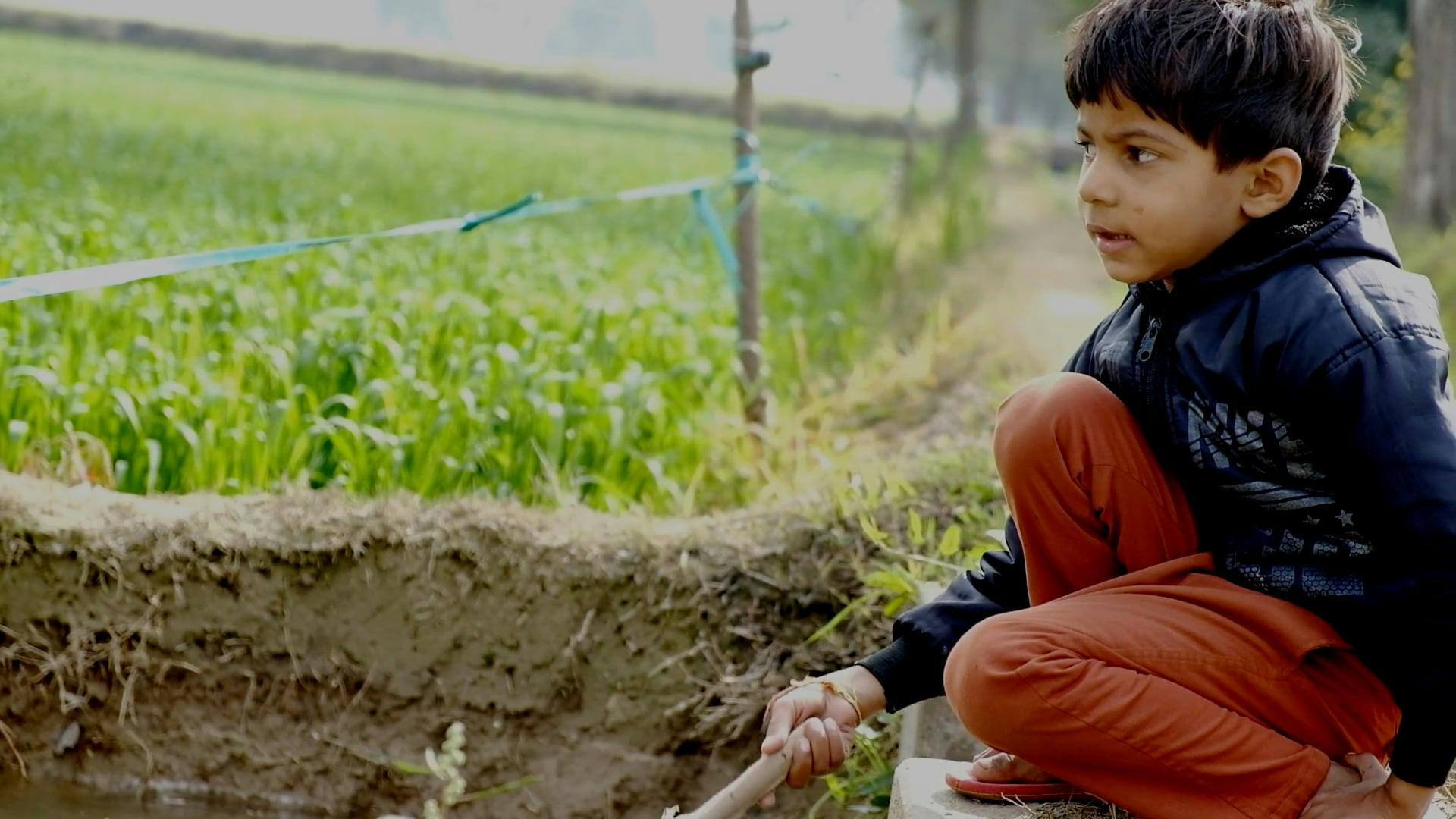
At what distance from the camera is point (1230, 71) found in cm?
159

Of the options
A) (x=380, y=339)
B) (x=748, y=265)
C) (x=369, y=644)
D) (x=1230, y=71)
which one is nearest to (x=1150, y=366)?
(x=1230, y=71)

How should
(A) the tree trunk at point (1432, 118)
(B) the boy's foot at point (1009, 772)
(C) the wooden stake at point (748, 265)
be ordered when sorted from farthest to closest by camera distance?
(A) the tree trunk at point (1432, 118)
(C) the wooden stake at point (748, 265)
(B) the boy's foot at point (1009, 772)

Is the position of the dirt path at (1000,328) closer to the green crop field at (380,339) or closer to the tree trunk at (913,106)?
the green crop field at (380,339)

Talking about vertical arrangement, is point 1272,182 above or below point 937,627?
above

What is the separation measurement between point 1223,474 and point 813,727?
1.73 ft

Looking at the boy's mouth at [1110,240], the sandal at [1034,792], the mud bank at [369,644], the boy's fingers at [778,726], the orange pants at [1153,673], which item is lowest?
the mud bank at [369,644]

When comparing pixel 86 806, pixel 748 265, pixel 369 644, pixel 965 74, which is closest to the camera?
pixel 86 806

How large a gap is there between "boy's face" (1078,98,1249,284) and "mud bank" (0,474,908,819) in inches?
46.3

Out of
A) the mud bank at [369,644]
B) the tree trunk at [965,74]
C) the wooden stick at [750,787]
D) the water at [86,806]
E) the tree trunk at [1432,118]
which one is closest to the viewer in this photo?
the wooden stick at [750,787]

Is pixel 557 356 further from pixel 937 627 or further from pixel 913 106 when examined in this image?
pixel 913 106

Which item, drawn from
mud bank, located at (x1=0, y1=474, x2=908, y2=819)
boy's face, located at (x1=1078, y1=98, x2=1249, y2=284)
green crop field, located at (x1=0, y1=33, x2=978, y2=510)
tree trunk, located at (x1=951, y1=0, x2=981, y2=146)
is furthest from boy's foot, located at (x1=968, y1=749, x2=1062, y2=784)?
tree trunk, located at (x1=951, y1=0, x2=981, y2=146)

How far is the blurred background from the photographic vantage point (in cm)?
272

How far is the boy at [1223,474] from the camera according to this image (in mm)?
1508

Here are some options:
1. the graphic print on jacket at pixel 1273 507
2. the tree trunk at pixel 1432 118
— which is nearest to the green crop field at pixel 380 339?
the graphic print on jacket at pixel 1273 507
